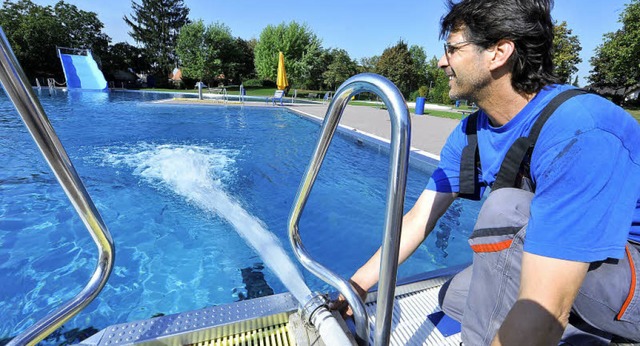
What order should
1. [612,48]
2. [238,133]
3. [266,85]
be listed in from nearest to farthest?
1. [238,133]
2. [612,48]
3. [266,85]

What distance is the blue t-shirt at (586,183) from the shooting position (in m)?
0.89

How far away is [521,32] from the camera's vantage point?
1250mm

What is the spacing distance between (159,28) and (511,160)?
52.7 m

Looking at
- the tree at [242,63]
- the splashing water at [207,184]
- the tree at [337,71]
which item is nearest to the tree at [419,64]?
the tree at [337,71]

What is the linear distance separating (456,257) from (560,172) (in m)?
3.15

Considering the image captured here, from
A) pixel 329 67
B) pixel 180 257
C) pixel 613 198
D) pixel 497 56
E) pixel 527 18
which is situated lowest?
pixel 180 257

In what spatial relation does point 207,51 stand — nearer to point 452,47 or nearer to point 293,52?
point 293,52

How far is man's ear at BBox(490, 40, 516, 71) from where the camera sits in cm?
127

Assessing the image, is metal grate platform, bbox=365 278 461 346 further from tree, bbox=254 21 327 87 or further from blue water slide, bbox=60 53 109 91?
tree, bbox=254 21 327 87

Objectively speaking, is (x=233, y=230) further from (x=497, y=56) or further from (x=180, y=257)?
(x=497, y=56)

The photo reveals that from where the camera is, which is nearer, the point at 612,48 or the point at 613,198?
the point at 613,198

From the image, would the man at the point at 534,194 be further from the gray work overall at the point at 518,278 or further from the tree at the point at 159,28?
the tree at the point at 159,28

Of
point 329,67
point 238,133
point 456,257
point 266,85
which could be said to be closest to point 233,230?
point 456,257

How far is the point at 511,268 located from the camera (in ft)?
3.52
